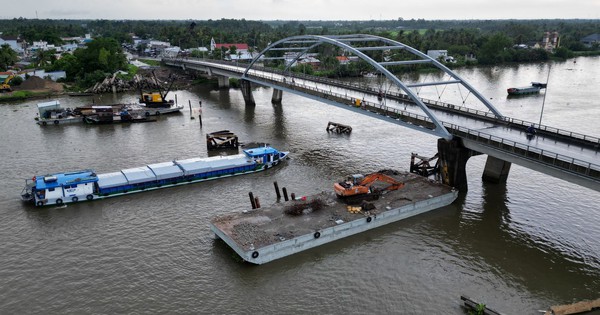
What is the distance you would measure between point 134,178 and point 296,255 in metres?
19.1

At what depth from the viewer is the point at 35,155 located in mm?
52062

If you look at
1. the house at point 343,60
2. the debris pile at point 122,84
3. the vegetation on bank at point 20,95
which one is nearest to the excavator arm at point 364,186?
the debris pile at point 122,84

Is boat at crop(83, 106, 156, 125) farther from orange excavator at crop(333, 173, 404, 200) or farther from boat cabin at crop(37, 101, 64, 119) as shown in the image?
orange excavator at crop(333, 173, 404, 200)

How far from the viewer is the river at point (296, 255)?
26.1m

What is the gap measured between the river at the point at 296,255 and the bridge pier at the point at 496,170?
957mm

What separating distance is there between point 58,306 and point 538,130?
3941 centimetres

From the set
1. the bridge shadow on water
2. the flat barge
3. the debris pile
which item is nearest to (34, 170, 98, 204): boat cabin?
the flat barge

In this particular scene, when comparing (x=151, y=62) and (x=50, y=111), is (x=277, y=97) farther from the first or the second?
(x=151, y=62)

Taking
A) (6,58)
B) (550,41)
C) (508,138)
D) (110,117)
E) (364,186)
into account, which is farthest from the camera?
(550,41)

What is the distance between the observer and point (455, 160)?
39469mm

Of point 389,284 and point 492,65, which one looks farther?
point 492,65

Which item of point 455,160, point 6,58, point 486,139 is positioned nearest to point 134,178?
point 455,160

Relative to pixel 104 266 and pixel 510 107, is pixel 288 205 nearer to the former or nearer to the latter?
pixel 104 266

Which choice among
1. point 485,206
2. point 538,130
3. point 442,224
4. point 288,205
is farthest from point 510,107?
point 288,205
